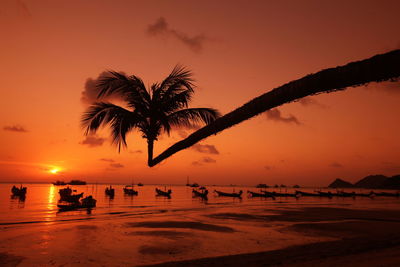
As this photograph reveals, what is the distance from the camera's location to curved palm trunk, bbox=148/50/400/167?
1.72 metres

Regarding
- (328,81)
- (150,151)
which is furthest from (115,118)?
(328,81)

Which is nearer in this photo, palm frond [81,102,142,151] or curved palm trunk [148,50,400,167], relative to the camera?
curved palm trunk [148,50,400,167]

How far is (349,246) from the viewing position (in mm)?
12531

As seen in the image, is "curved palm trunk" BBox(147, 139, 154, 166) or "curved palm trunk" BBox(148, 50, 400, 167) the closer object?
"curved palm trunk" BBox(148, 50, 400, 167)

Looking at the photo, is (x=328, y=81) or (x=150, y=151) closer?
(x=328, y=81)

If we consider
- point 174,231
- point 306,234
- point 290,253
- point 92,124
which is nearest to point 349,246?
point 290,253

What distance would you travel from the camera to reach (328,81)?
2020mm

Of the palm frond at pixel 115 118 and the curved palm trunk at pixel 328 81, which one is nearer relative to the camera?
the curved palm trunk at pixel 328 81

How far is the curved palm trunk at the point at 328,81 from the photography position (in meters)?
1.72

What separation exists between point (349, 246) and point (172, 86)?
10.4 m

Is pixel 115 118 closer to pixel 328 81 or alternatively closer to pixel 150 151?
pixel 150 151

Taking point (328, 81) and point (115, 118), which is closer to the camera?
point (328, 81)

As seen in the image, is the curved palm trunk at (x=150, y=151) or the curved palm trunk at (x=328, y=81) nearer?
the curved palm trunk at (x=328, y=81)

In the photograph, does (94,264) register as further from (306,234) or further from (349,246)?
(306,234)
